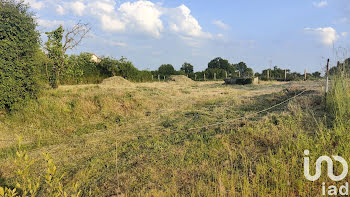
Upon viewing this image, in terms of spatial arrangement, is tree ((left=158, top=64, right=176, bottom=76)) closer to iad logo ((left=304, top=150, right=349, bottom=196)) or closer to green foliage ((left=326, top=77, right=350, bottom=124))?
green foliage ((left=326, top=77, right=350, bottom=124))

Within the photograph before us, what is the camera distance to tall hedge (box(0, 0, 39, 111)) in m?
5.79

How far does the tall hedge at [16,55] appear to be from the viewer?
228 inches

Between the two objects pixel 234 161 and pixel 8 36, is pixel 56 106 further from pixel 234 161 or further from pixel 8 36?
pixel 234 161

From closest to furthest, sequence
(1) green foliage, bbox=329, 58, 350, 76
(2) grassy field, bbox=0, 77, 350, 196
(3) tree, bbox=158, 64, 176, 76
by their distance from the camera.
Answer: (2) grassy field, bbox=0, 77, 350, 196 < (1) green foliage, bbox=329, 58, 350, 76 < (3) tree, bbox=158, 64, 176, 76

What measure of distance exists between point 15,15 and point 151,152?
599 centimetres

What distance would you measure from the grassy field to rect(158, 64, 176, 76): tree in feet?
78.6

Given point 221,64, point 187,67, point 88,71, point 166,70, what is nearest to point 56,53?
point 88,71

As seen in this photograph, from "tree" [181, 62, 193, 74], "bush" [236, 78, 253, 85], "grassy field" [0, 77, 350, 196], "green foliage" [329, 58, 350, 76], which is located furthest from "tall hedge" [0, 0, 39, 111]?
"tree" [181, 62, 193, 74]

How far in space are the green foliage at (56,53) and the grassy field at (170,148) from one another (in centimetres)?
668

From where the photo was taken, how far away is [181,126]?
4.81m

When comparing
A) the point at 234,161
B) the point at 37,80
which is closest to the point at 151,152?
the point at 234,161

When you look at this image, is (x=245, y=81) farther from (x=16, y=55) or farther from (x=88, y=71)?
(x=16, y=55)

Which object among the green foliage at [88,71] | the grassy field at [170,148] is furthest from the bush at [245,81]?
the green foliage at [88,71]

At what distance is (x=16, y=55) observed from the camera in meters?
5.99
